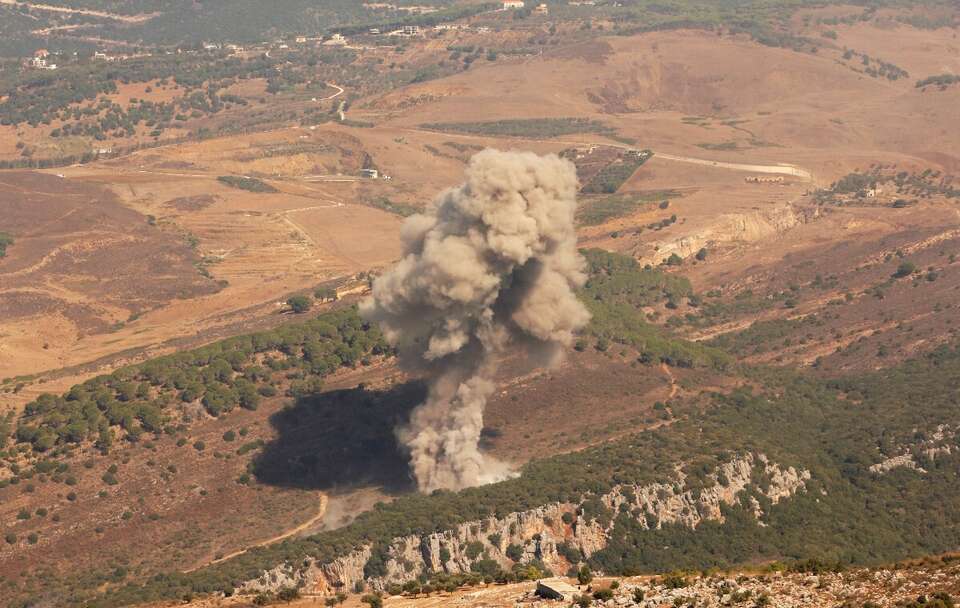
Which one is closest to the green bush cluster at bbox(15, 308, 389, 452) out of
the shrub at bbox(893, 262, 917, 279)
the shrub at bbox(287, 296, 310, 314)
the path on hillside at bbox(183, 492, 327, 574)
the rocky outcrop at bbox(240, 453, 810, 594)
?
the path on hillside at bbox(183, 492, 327, 574)

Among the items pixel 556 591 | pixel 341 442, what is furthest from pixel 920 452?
pixel 556 591

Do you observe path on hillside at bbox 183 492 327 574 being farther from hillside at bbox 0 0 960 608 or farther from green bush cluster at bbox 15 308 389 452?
green bush cluster at bbox 15 308 389 452

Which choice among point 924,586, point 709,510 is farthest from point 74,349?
point 924,586

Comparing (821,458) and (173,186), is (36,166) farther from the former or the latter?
(821,458)

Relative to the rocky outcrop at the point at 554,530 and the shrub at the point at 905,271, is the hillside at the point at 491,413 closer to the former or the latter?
the rocky outcrop at the point at 554,530

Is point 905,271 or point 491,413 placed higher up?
point 491,413

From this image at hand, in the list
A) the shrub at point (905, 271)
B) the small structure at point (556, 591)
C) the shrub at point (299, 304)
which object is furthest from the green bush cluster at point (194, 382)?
the shrub at point (905, 271)

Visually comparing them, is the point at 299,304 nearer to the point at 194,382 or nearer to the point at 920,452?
the point at 194,382
